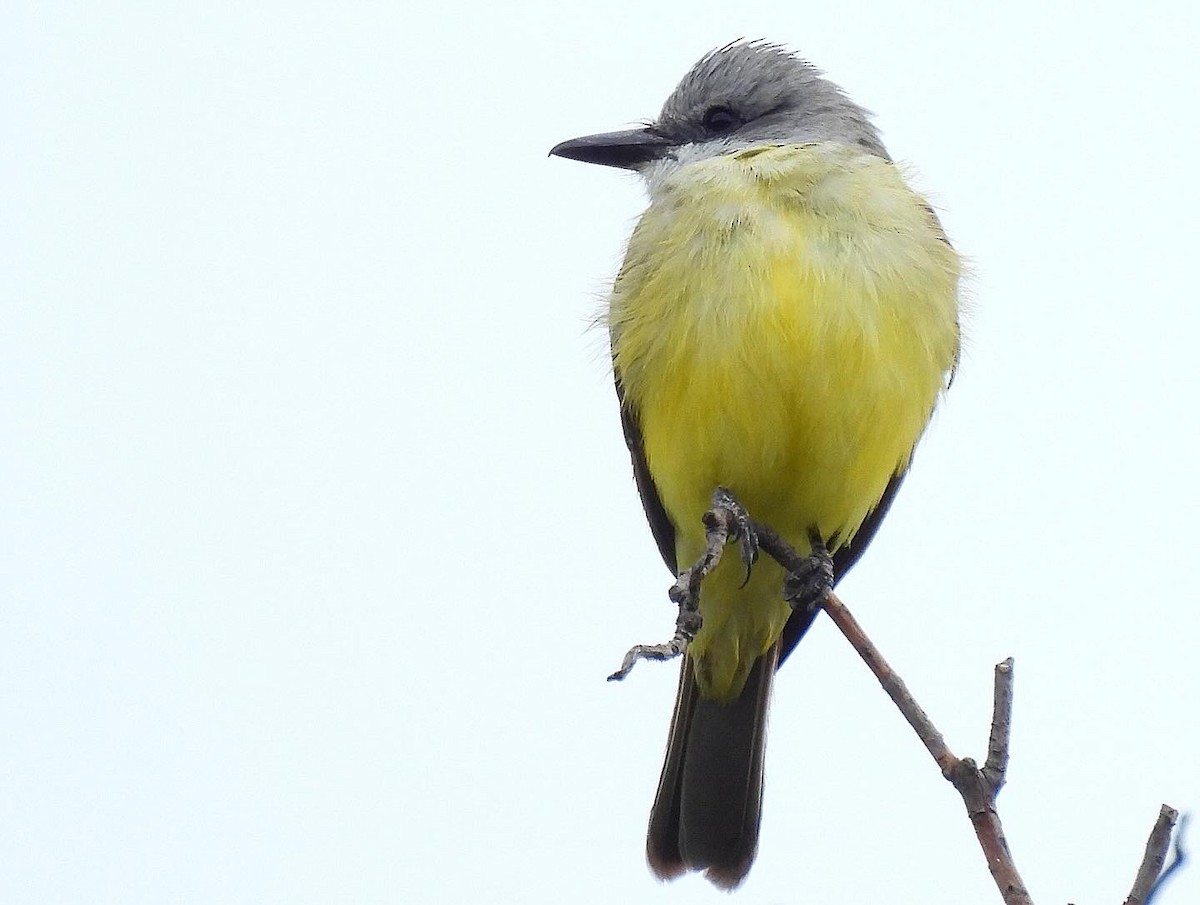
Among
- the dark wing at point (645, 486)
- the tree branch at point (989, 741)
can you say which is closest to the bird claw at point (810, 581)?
the dark wing at point (645, 486)

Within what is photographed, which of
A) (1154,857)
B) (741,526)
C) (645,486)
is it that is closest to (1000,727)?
(1154,857)

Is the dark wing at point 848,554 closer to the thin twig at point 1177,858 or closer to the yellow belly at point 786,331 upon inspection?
the yellow belly at point 786,331

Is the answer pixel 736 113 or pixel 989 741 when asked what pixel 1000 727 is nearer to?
pixel 989 741

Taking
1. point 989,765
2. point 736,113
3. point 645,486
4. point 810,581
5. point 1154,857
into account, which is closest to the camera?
point 1154,857

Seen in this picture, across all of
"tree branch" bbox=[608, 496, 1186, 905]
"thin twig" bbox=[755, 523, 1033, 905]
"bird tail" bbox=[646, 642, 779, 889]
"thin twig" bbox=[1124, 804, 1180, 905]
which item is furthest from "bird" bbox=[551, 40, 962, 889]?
"thin twig" bbox=[1124, 804, 1180, 905]

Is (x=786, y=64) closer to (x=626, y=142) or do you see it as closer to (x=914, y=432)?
(x=626, y=142)

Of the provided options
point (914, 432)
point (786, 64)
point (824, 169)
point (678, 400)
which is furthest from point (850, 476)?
point (786, 64)

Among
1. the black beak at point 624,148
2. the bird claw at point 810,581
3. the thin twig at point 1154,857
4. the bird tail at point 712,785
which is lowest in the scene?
the thin twig at point 1154,857
